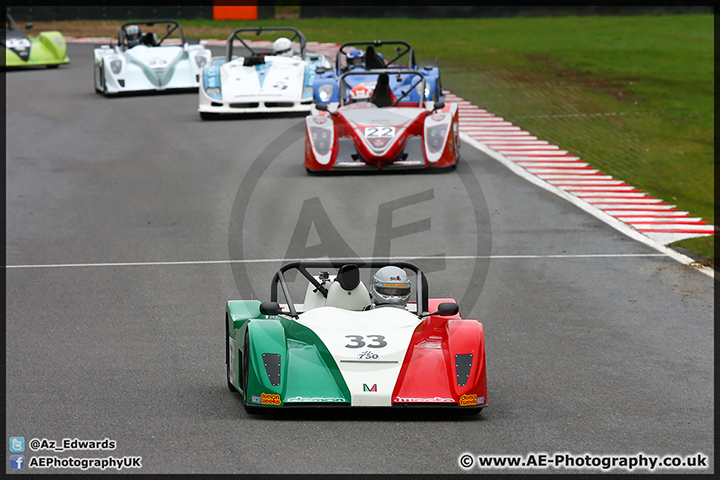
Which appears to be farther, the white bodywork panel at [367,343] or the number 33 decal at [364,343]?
the number 33 decal at [364,343]

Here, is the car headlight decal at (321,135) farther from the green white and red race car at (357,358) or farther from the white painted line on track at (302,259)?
the green white and red race car at (357,358)

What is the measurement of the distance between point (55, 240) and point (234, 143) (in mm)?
6259

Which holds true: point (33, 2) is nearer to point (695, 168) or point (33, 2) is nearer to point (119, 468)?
point (695, 168)

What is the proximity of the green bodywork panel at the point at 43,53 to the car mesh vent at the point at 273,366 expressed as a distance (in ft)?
85.0

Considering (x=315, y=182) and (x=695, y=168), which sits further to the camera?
(x=695, y=168)

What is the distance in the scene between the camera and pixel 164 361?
8773mm

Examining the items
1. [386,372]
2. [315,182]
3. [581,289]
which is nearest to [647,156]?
[315,182]

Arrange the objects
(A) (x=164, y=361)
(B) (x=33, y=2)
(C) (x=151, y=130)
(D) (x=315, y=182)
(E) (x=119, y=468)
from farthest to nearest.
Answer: (B) (x=33, y=2), (C) (x=151, y=130), (D) (x=315, y=182), (A) (x=164, y=361), (E) (x=119, y=468)

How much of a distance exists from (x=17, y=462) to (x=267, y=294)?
17.2ft

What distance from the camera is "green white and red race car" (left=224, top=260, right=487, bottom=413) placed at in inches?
277

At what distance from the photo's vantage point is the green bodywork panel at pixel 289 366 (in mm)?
7016

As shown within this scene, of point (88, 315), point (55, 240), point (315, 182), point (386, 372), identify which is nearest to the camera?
point (386, 372)

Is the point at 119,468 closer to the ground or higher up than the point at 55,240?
higher up

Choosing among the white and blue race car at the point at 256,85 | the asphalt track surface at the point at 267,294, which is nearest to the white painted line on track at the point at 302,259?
the asphalt track surface at the point at 267,294
